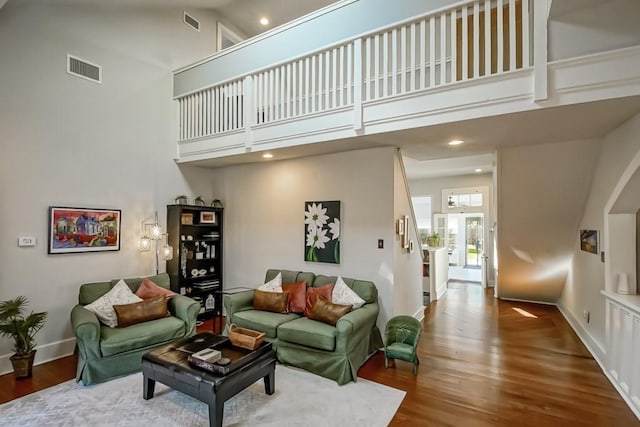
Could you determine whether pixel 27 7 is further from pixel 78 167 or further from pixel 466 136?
pixel 466 136

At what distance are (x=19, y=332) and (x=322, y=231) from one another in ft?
11.3

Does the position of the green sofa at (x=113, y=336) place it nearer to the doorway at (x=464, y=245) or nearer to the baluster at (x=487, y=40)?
the baluster at (x=487, y=40)

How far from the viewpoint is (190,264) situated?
5.29m

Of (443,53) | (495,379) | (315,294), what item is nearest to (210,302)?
(315,294)

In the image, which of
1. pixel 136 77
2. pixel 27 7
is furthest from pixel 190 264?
pixel 27 7

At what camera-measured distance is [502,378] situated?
3.34 metres

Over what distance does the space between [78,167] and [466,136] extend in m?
4.69

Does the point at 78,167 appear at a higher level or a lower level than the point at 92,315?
higher

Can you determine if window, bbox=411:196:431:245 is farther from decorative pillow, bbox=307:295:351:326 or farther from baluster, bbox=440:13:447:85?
baluster, bbox=440:13:447:85

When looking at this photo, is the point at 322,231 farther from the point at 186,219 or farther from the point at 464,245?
the point at 464,245

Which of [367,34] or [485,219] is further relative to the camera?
[485,219]

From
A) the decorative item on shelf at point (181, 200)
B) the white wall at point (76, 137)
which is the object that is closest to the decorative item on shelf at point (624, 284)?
the decorative item on shelf at point (181, 200)

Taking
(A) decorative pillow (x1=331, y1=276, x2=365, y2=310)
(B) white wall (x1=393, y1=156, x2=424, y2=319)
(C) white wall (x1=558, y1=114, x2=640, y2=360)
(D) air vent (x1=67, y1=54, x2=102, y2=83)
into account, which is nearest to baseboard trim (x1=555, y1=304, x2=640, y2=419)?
(C) white wall (x1=558, y1=114, x2=640, y2=360)

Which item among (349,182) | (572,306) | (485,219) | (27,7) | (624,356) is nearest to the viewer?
(624,356)
